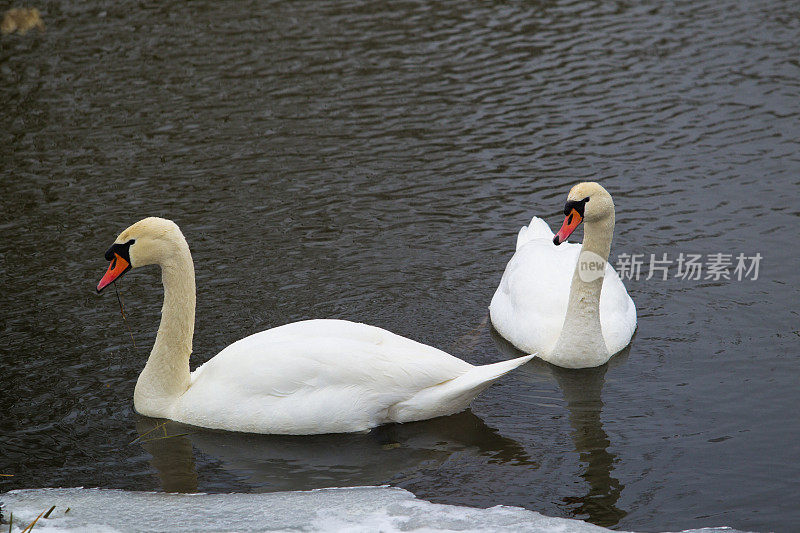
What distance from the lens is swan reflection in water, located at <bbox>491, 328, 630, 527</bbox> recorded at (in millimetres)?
6445

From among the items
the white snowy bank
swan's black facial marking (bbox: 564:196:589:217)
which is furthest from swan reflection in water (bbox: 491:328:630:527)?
swan's black facial marking (bbox: 564:196:589:217)

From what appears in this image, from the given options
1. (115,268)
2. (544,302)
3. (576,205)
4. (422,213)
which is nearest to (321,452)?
(115,268)

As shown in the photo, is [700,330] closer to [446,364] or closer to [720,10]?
[446,364]

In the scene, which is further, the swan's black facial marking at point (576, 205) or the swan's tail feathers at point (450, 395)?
the swan's black facial marking at point (576, 205)

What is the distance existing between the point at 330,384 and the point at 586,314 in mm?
2161

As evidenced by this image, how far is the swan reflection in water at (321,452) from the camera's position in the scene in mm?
6918

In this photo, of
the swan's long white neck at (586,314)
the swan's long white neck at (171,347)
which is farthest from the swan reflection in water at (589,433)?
the swan's long white neck at (171,347)

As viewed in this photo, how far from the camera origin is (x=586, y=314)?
8.22 m

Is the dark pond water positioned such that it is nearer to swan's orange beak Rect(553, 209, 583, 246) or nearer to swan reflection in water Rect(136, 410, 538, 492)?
swan reflection in water Rect(136, 410, 538, 492)

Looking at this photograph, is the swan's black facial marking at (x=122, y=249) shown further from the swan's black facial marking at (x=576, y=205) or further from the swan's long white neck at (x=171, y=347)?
the swan's black facial marking at (x=576, y=205)

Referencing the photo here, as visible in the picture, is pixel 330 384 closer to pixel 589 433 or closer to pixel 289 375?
pixel 289 375

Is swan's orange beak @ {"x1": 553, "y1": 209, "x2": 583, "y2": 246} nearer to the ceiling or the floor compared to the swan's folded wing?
nearer to the ceiling

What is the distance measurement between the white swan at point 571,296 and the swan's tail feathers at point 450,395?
40.3 inches

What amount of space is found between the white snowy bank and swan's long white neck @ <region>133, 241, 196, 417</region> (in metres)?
1.00
